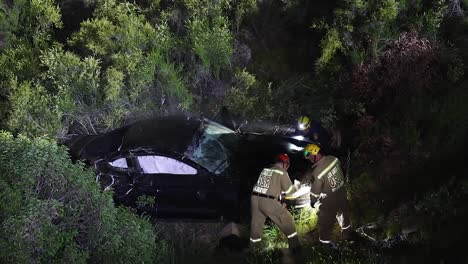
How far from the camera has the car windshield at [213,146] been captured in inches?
254

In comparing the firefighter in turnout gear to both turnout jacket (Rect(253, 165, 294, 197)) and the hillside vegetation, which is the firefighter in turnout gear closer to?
turnout jacket (Rect(253, 165, 294, 197))

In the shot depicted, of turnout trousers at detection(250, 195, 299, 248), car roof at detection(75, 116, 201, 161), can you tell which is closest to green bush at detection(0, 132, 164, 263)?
turnout trousers at detection(250, 195, 299, 248)

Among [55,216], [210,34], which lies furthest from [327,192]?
[210,34]

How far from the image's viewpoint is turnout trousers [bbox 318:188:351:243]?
5727 millimetres

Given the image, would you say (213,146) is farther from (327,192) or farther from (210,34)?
(210,34)

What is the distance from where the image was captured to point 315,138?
289 inches

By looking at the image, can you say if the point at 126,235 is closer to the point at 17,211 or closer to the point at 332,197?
the point at 17,211

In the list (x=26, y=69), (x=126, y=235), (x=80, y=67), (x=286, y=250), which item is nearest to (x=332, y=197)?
(x=286, y=250)

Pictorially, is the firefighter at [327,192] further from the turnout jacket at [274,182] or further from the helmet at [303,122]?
the helmet at [303,122]

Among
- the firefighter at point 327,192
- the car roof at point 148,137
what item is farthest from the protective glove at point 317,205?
the car roof at point 148,137

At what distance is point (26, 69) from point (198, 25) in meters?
3.17

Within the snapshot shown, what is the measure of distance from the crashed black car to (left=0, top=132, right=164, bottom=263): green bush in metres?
1.46

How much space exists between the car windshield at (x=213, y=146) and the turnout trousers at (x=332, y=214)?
1546 millimetres

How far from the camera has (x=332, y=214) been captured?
5.77m
